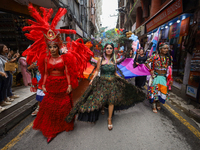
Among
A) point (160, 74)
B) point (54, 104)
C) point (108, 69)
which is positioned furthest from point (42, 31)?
point (160, 74)

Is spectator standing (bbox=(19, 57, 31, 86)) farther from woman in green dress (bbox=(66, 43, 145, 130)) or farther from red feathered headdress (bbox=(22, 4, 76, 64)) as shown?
woman in green dress (bbox=(66, 43, 145, 130))

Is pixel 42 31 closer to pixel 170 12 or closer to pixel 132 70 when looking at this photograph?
pixel 132 70

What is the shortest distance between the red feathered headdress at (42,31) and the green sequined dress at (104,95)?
4.11ft

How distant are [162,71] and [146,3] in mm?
11027

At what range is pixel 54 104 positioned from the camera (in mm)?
2289

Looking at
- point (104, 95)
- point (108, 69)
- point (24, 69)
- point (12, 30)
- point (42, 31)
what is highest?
point (12, 30)

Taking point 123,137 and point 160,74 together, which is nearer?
point 123,137

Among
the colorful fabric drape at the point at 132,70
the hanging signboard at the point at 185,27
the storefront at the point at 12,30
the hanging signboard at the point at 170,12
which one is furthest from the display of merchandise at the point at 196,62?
the storefront at the point at 12,30

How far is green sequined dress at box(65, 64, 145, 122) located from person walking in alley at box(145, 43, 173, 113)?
762 millimetres

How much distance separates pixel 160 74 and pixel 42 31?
345 centimetres

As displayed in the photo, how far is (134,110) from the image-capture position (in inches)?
136

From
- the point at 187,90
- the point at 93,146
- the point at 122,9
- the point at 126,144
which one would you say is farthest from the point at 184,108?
the point at 122,9

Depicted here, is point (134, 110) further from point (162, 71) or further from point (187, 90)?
point (187, 90)

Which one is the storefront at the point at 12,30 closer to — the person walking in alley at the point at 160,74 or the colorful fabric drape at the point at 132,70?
the colorful fabric drape at the point at 132,70
